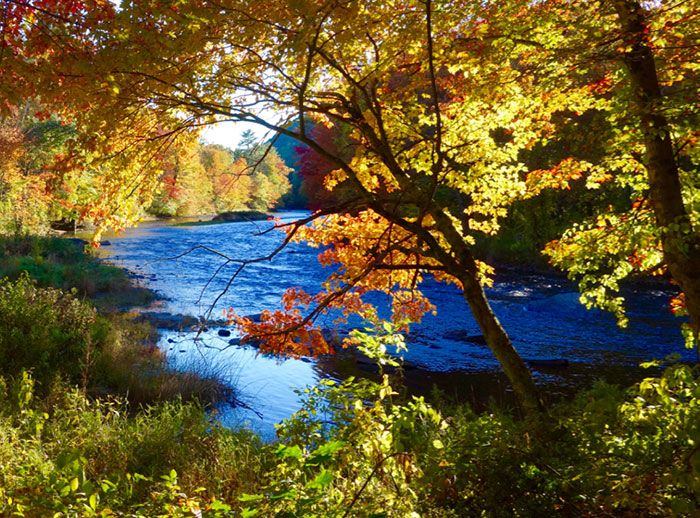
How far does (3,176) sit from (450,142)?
24.6m

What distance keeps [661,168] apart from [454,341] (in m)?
7.82

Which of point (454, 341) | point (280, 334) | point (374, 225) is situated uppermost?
point (374, 225)

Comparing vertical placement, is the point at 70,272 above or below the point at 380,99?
below

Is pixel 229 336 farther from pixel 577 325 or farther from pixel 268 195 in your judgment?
pixel 268 195

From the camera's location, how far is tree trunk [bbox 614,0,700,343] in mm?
4230

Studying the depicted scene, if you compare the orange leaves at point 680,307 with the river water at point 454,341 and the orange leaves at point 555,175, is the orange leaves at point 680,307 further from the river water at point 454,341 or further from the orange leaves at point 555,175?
the river water at point 454,341

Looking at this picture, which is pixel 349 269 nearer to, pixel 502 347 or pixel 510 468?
pixel 502 347

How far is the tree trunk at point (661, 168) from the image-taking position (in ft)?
13.9

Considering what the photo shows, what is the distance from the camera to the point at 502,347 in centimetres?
500

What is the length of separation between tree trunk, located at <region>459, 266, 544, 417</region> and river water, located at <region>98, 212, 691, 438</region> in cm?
204

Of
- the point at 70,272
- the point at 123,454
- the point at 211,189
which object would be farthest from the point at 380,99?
the point at 211,189

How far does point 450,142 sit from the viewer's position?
5.59m

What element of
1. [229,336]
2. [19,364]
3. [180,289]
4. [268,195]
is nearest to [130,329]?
[229,336]

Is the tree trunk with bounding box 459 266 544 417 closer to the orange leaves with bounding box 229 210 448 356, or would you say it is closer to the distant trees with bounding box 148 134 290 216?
the orange leaves with bounding box 229 210 448 356
